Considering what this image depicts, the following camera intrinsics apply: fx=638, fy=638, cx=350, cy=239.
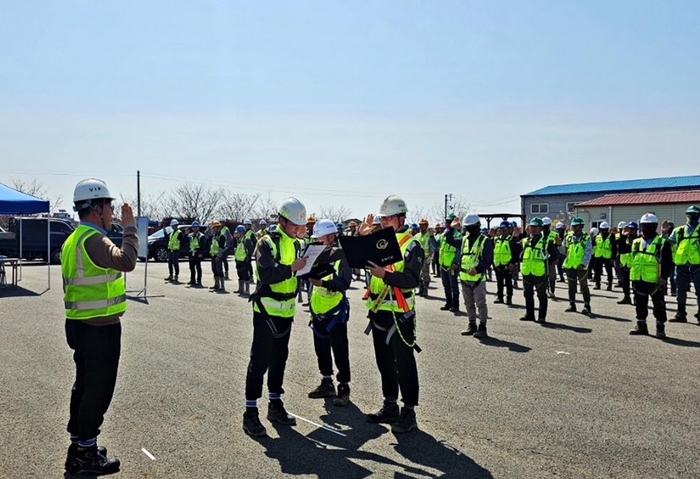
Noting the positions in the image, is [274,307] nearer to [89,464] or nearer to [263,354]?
[263,354]

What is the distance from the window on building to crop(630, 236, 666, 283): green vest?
53.3 metres

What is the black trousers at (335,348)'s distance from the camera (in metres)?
6.77

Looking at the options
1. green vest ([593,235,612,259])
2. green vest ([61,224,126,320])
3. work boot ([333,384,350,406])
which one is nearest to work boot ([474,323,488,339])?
work boot ([333,384,350,406])

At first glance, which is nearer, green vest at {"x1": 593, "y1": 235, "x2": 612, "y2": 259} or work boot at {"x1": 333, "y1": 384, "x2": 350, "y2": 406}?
work boot at {"x1": 333, "y1": 384, "x2": 350, "y2": 406}

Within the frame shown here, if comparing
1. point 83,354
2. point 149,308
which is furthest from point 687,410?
point 149,308

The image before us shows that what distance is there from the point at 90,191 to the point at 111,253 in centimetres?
59

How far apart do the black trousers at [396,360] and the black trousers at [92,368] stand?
235 centimetres

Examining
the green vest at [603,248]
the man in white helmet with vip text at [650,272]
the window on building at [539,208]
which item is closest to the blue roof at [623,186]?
the window on building at [539,208]

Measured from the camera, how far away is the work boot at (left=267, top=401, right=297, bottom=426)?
588 cm

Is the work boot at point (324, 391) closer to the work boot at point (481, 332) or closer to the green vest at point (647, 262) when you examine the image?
the work boot at point (481, 332)

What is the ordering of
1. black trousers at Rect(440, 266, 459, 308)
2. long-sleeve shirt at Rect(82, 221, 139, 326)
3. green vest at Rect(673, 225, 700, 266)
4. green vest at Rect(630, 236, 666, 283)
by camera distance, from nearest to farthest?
1. long-sleeve shirt at Rect(82, 221, 139, 326)
2. green vest at Rect(630, 236, 666, 283)
3. green vest at Rect(673, 225, 700, 266)
4. black trousers at Rect(440, 266, 459, 308)

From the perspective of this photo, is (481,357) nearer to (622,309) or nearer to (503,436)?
(503,436)

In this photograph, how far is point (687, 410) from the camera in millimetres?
6363

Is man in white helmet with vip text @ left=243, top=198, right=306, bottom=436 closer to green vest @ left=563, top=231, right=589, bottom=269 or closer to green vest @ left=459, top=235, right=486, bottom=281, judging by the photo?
green vest @ left=459, top=235, right=486, bottom=281
